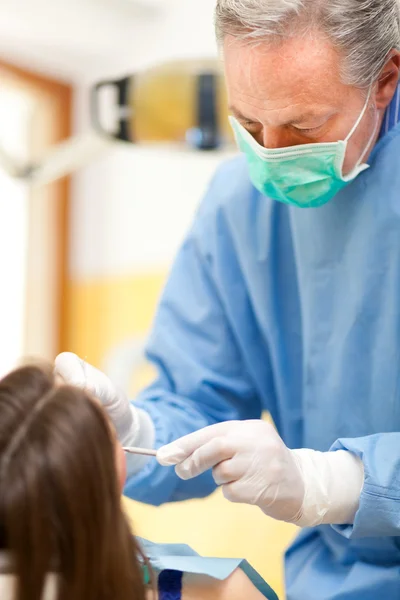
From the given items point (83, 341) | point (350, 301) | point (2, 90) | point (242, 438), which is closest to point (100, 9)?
point (2, 90)

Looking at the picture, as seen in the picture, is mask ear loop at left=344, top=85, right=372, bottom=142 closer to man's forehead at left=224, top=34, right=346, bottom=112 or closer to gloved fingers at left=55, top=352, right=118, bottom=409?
man's forehead at left=224, top=34, right=346, bottom=112

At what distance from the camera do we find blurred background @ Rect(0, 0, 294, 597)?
123 inches

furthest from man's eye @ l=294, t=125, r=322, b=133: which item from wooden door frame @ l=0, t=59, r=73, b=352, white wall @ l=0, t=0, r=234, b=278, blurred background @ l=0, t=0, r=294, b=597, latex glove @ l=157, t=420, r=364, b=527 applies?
wooden door frame @ l=0, t=59, r=73, b=352

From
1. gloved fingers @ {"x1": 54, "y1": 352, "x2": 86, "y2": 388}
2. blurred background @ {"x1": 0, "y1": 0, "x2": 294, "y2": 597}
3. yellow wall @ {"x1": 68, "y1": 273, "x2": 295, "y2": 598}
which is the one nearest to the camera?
gloved fingers @ {"x1": 54, "y1": 352, "x2": 86, "y2": 388}

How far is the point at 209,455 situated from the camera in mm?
1208

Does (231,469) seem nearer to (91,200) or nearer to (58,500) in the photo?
(58,500)

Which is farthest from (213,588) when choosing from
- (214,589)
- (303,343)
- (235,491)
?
(303,343)

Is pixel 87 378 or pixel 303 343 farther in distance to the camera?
pixel 303 343

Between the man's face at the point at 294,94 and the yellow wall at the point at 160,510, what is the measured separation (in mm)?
1088

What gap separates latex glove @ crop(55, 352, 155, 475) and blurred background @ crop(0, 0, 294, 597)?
3.63 feet

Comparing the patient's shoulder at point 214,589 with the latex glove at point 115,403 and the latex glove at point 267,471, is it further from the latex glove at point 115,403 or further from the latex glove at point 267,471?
the latex glove at point 115,403

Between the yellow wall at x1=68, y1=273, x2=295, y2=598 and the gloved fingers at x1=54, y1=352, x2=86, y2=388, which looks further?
the yellow wall at x1=68, y1=273, x2=295, y2=598

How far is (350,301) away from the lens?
4.71 feet

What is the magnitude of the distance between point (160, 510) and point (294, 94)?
5.79ft
